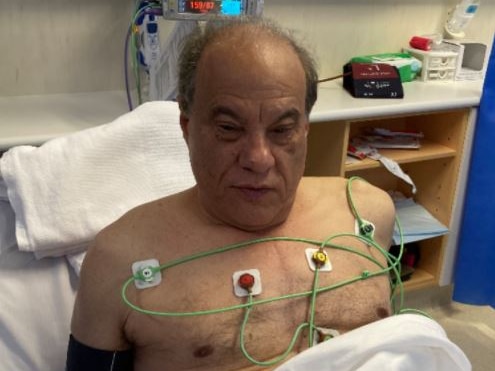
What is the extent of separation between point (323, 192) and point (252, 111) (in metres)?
0.36

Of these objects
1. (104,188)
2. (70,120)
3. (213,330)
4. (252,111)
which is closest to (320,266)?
(213,330)

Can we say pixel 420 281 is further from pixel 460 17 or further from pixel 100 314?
pixel 100 314

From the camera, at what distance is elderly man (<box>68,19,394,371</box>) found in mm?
1003

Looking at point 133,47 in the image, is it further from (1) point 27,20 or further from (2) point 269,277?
(2) point 269,277

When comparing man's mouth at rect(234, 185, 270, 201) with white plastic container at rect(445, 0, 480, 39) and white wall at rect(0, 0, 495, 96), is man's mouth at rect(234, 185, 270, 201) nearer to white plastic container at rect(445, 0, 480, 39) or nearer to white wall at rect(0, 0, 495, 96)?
white wall at rect(0, 0, 495, 96)

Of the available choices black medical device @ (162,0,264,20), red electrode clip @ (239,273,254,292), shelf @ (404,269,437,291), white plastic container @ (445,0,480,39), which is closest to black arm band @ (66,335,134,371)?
red electrode clip @ (239,273,254,292)

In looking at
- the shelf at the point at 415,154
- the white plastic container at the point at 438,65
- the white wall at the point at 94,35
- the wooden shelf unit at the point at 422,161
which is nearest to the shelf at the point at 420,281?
the wooden shelf unit at the point at 422,161

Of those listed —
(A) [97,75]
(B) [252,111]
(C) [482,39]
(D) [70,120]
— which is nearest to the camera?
(B) [252,111]

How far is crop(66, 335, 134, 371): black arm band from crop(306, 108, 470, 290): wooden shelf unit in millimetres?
1152

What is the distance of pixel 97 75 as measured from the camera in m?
2.09

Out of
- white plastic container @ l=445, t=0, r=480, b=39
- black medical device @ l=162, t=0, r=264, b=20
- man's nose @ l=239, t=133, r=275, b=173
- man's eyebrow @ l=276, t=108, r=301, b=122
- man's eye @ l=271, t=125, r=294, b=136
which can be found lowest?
man's nose @ l=239, t=133, r=275, b=173

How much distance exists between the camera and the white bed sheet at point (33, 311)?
4.18 ft

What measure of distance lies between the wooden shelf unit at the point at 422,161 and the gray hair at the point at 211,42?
88 centimetres

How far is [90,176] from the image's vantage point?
140cm
